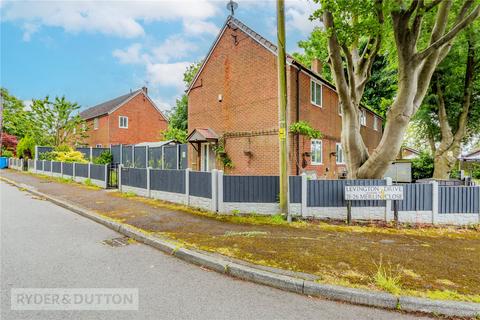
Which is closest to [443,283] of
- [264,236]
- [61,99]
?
[264,236]

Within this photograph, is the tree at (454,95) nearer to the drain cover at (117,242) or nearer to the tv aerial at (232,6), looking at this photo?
the tv aerial at (232,6)

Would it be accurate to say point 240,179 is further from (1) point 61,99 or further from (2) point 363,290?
(1) point 61,99

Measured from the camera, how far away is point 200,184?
992 centimetres

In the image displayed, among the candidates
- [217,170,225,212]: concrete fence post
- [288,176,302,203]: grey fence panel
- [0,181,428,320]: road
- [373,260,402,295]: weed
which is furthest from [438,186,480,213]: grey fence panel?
[217,170,225,212]: concrete fence post

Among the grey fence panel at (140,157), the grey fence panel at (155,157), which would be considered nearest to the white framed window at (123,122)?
the grey fence panel at (140,157)

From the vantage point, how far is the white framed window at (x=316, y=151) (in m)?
15.6

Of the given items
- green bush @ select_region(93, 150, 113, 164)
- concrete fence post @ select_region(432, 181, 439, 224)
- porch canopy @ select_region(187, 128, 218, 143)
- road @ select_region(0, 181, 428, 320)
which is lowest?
road @ select_region(0, 181, 428, 320)

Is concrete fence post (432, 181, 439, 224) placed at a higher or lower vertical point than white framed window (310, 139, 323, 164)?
lower

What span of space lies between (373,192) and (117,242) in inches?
284

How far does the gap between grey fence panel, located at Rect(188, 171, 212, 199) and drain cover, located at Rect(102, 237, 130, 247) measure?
129 inches

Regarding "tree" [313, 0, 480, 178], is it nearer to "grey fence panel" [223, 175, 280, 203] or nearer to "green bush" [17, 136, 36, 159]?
"grey fence panel" [223, 175, 280, 203]

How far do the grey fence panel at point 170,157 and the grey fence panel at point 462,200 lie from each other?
1432cm

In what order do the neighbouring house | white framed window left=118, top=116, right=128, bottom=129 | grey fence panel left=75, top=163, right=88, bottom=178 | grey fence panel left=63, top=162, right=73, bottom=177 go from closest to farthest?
the neighbouring house, grey fence panel left=75, top=163, right=88, bottom=178, grey fence panel left=63, top=162, right=73, bottom=177, white framed window left=118, top=116, right=128, bottom=129

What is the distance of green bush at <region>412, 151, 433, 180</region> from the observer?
72.9ft
